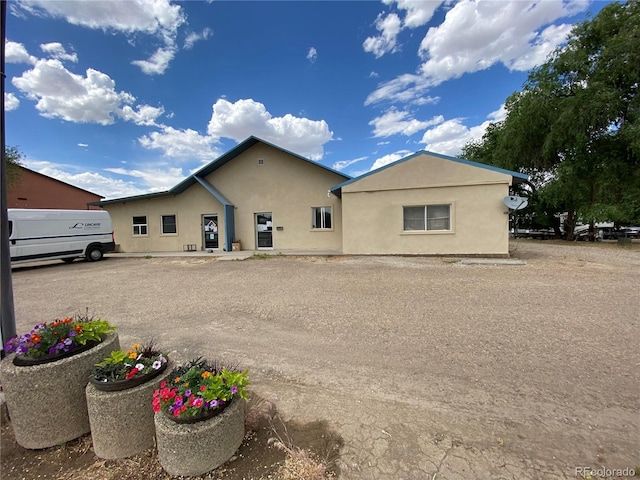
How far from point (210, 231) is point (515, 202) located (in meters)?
14.3

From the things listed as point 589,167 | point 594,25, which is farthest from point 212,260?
point 594,25

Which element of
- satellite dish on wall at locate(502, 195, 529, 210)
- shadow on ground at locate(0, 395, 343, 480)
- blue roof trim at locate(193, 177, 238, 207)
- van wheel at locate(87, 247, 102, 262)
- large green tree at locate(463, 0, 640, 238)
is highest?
large green tree at locate(463, 0, 640, 238)

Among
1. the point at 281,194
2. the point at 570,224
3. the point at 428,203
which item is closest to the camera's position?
the point at 428,203

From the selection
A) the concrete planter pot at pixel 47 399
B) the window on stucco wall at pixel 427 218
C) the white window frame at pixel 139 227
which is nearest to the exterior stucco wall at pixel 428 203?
the window on stucco wall at pixel 427 218

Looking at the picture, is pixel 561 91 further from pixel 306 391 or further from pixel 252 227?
pixel 306 391

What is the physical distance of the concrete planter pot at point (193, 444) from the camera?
187cm

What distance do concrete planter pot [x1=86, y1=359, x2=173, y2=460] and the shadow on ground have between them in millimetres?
82

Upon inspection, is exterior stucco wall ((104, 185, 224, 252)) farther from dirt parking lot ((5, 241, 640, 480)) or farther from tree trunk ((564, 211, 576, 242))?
tree trunk ((564, 211, 576, 242))

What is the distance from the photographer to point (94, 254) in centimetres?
1376

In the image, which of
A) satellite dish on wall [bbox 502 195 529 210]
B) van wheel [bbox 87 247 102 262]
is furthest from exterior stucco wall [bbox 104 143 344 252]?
satellite dish on wall [bbox 502 195 529 210]

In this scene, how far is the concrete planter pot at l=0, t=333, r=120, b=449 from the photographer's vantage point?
2.16 m

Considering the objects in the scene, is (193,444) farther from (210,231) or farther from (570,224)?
(570,224)

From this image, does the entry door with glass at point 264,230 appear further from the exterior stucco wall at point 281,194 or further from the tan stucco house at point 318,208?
the exterior stucco wall at point 281,194

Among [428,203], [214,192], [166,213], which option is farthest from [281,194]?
[428,203]
